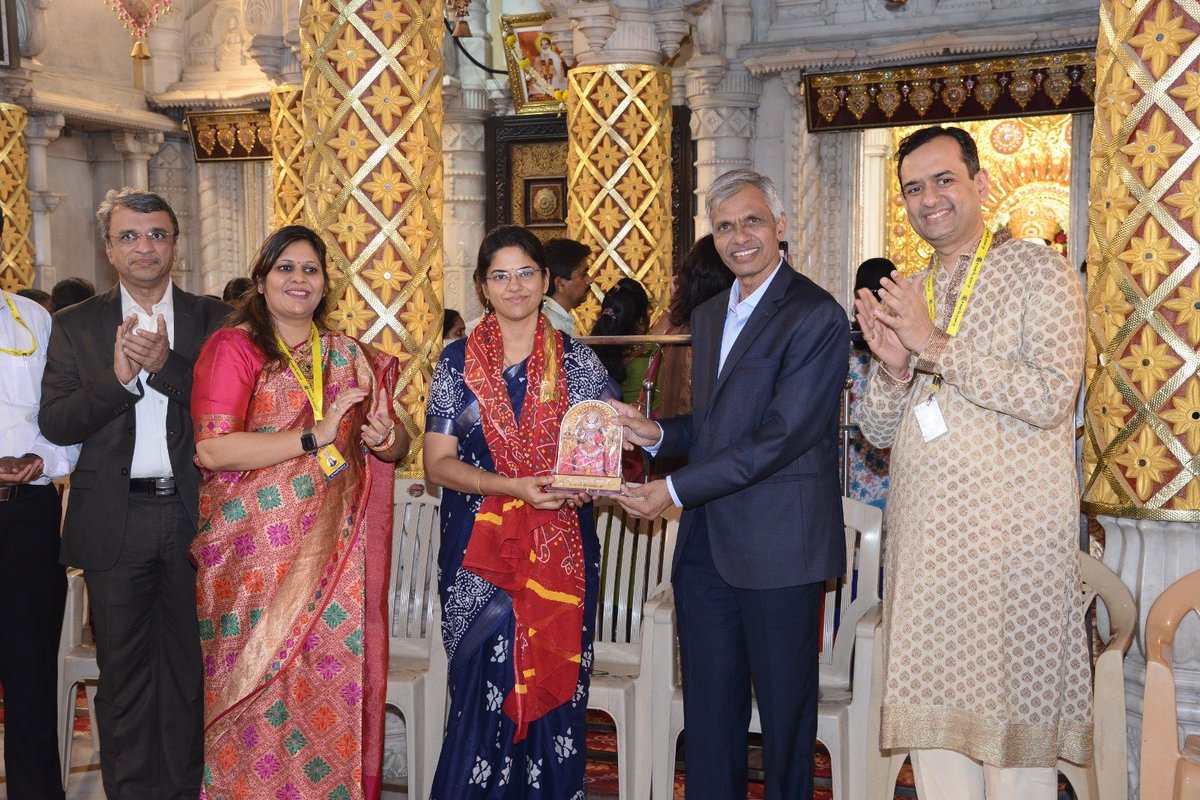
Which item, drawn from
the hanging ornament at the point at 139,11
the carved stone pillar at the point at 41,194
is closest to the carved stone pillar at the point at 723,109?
the hanging ornament at the point at 139,11

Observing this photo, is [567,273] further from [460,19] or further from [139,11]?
[139,11]

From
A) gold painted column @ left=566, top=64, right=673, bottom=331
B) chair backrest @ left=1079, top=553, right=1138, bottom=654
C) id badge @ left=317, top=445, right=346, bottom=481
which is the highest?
gold painted column @ left=566, top=64, right=673, bottom=331

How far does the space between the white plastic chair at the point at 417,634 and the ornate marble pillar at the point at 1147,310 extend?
1.93m

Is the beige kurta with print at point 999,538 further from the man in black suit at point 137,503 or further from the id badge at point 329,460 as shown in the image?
the man in black suit at point 137,503

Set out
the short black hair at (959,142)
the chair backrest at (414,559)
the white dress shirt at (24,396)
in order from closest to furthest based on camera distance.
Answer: the short black hair at (959,142), the white dress shirt at (24,396), the chair backrest at (414,559)

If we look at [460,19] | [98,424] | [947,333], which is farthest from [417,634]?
[460,19]

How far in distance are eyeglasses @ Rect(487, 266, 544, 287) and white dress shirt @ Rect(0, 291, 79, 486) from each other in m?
1.35

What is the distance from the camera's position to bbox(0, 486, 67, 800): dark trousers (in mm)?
3346

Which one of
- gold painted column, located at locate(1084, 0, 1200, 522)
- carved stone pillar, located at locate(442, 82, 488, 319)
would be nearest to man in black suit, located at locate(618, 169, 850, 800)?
gold painted column, located at locate(1084, 0, 1200, 522)

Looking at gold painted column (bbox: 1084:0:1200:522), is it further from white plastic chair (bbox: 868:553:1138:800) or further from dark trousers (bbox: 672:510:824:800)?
dark trousers (bbox: 672:510:824:800)

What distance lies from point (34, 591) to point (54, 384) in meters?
0.59

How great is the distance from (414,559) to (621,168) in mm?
3845

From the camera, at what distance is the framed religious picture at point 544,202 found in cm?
1018

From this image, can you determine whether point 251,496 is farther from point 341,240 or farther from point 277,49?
point 277,49
